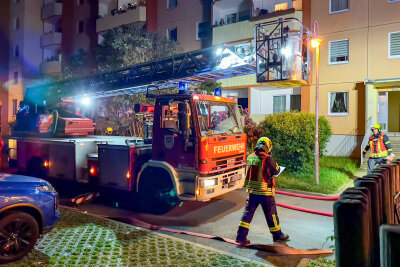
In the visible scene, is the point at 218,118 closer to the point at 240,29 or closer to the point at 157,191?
the point at 157,191

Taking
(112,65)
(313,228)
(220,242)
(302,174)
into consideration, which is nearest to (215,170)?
(220,242)

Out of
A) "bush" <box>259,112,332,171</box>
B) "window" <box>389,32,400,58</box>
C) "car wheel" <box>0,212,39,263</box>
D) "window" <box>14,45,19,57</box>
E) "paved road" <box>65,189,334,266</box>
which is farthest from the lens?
"window" <box>14,45,19,57</box>

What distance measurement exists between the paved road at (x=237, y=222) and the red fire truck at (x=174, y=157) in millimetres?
526

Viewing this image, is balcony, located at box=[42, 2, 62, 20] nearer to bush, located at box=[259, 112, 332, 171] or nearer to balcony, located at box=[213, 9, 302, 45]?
balcony, located at box=[213, 9, 302, 45]

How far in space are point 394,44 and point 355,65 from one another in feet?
6.15

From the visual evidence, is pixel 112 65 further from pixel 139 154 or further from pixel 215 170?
pixel 215 170

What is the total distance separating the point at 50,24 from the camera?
113 ft

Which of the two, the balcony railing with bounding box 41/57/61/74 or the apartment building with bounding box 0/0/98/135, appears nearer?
the apartment building with bounding box 0/0/98/135

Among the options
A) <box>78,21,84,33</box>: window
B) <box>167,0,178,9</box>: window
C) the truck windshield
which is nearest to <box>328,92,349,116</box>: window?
the truck windshield

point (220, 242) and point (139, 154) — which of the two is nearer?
point (220, 242)

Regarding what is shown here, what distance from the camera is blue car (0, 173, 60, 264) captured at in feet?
14.9

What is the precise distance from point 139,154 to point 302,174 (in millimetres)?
5876

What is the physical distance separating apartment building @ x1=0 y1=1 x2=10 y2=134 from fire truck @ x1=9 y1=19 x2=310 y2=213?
3012 cm

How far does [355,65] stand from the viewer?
678 inches
